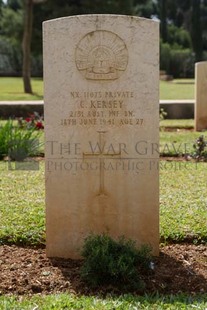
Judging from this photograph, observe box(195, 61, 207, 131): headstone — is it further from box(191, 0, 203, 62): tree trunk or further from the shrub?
box(191, 0, 203, 62): tree trunk

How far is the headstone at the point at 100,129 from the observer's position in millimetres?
3592

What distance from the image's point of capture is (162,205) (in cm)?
500

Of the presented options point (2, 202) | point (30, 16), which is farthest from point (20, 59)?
point (2, 202)

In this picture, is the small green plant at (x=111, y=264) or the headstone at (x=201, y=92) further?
the headstone at (x=201, y=92)

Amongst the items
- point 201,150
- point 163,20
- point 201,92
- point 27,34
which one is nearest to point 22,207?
point 201,150

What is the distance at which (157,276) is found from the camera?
3.39 meters

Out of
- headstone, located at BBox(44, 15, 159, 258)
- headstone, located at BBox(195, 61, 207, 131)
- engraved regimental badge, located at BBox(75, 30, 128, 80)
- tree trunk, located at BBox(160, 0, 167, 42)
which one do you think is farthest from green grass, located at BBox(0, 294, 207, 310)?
tree trunk, located at BBox(160, 0, 167, 42)

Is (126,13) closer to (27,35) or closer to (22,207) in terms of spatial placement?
(27,35)

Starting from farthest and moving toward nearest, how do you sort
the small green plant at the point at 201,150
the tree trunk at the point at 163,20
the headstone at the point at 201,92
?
the tree trunk at the point at 163,20, the headstone at the point at 201,92, the small green plant at the point at 201,150

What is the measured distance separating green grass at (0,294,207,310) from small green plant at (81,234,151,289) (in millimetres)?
170

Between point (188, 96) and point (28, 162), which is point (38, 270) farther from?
point (188, 96)

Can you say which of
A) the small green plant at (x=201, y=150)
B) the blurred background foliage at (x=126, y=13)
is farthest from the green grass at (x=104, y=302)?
the blurred background foliage at (x=126, y=13)

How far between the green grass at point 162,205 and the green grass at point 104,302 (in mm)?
1077

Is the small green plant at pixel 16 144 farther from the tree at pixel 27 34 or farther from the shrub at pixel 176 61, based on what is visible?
the shrub at pixel 176 61
